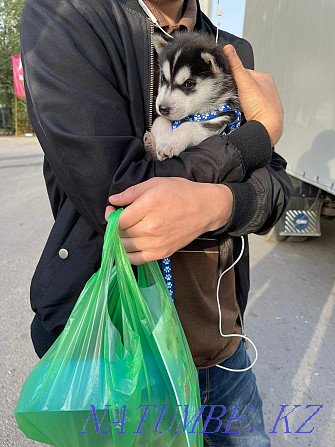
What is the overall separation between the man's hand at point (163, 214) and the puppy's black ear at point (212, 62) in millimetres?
895

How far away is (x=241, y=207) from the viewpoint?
114 cm

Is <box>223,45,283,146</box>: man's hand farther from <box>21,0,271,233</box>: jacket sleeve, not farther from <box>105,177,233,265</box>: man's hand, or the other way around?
<box>105,177,233,265</box>: man's hand

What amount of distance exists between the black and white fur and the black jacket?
29 centimetres

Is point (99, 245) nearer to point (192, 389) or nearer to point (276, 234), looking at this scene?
point (192, 389)

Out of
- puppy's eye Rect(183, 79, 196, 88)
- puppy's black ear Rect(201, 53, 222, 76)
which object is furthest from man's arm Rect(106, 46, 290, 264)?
puppy's eye Rect(183, 79, 196, 88)

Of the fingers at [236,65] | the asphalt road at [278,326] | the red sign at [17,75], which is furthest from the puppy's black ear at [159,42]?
the red sign at [17,75]

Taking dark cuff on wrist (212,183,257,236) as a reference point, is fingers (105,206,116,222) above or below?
above

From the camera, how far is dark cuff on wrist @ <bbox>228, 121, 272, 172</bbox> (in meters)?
1.19

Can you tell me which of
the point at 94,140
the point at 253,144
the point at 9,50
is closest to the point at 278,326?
the point at 253,144

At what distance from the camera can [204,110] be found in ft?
5.72

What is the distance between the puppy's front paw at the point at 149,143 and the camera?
134 cm

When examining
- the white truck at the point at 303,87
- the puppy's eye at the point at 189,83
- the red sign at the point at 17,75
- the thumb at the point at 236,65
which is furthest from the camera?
the red sign at the point at 17,75

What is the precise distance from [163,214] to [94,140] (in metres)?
0.27

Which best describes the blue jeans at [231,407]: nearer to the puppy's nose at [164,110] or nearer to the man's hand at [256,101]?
the man's hand at [256,101]
